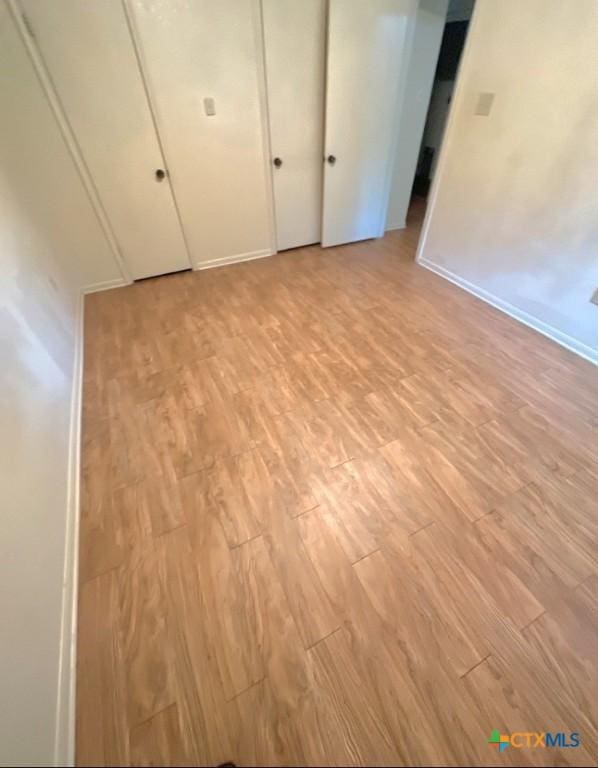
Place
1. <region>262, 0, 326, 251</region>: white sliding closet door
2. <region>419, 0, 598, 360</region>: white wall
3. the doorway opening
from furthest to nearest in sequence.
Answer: the doorway opening
<region>262, 0, 326, 251</region>: white sliding closet door
<region>419, 0, 598, 360</region>: white wall

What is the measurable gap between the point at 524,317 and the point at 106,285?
3297mm

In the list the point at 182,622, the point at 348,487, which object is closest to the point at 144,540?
the point at 182,622

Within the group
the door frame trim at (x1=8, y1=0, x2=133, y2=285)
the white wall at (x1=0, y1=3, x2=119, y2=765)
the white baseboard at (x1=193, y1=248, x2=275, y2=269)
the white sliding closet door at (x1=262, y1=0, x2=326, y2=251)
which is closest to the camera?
the white wall at (x1=0, y1=3, x2=119, y2=765)

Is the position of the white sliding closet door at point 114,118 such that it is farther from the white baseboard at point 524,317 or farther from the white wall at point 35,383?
the white baseboard at point 524,317

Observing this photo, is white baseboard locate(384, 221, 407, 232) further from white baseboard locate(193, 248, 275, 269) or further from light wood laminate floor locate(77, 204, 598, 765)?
light wood laminate floor locate(77, 204, 598, 765)

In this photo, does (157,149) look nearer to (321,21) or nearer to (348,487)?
(321,21)

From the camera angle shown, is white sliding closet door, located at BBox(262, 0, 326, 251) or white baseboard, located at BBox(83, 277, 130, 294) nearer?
white sliding closet door, located at BBox(262, 0, 326, 251)

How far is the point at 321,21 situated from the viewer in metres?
2.28

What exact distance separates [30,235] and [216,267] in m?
1.39

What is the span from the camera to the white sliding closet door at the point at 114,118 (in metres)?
1.84

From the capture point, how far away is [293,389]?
1.82 meters

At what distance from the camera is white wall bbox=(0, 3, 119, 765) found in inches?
31.8

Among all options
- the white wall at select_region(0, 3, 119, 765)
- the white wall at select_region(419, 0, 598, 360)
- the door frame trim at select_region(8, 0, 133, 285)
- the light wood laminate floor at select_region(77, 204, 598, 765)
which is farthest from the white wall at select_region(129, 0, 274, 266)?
the white wall at select_region(419, 0, 598, 360)

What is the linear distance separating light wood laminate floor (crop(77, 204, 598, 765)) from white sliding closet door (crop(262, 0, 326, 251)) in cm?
161
